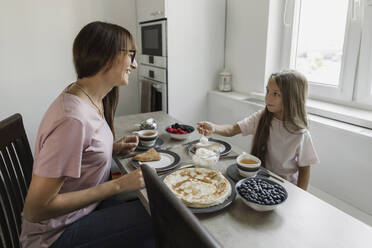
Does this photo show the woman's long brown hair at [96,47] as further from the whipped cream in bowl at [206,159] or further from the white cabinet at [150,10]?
the white cabinet at [150,10]

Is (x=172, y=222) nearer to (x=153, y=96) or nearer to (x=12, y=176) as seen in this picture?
(x=12, y=176)

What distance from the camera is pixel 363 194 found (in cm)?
153

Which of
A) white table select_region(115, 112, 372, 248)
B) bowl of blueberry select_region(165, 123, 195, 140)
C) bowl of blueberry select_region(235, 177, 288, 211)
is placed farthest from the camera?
bowl of blueberry select_region(165, 123, 195, 140)

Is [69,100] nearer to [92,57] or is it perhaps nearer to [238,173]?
[92,57]

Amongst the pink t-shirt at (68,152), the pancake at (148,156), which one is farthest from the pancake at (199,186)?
→ the pink t-shirt at (68,152)

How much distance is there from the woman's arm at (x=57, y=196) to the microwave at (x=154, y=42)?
173 centimetres

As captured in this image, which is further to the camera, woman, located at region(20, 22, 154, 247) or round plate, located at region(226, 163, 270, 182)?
round plate, located at region(226, 163, 270, 182)

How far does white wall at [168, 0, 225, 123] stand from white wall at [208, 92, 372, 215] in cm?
118

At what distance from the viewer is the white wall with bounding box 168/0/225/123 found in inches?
98.4

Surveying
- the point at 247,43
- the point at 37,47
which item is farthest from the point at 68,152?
the point at 37,47

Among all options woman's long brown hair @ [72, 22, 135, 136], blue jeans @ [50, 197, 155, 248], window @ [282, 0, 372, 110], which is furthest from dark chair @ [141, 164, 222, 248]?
window @ [282, 0, 372, 110]

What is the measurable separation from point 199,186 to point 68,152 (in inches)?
17.8

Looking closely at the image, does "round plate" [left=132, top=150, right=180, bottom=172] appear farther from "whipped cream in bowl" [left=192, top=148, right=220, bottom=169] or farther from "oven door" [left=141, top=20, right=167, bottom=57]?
"oven door" [left=141, top=20, right=167, bottom=57]

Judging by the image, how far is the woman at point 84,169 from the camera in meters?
0.87
